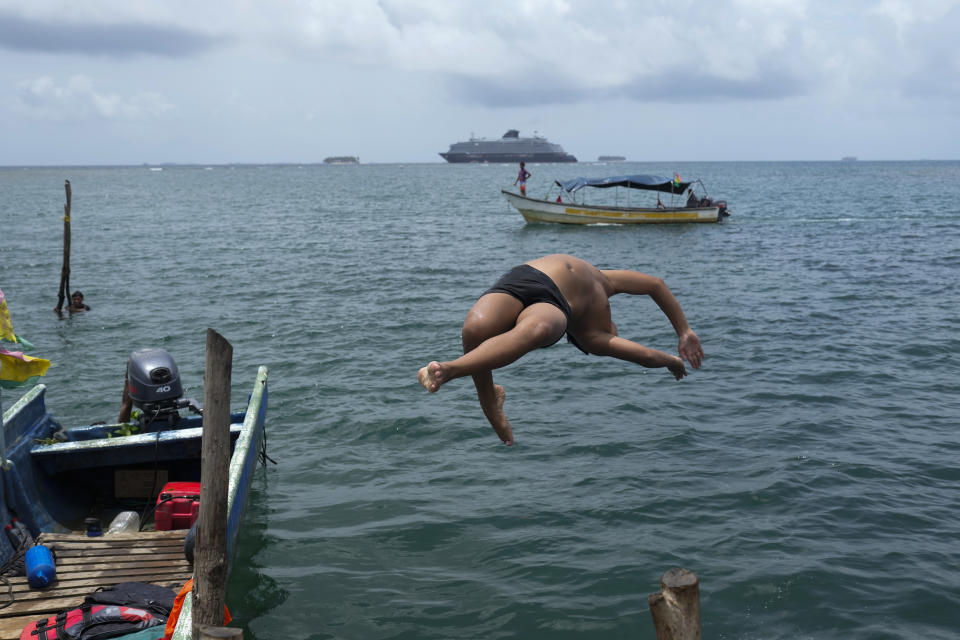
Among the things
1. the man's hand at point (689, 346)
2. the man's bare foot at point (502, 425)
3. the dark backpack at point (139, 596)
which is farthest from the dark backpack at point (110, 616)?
the man's hand at point (689, 346)

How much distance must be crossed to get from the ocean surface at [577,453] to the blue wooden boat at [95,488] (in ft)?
3.80

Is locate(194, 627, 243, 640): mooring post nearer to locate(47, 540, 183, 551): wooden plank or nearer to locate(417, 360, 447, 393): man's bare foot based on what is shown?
locate(417, 360, 447, 393): man's bare foot

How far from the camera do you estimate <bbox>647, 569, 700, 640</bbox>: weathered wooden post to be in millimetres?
4570

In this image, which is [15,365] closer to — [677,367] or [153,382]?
[153,382]

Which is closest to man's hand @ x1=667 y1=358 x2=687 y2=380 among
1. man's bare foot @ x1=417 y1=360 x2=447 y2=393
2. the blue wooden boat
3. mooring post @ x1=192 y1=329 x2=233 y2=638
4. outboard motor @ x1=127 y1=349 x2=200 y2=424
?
man's bare foot @ x1=417 y1=360 x2=447 y2=393

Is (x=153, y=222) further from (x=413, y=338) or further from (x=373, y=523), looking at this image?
(x=373, y=523)

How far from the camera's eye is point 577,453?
12359 mm

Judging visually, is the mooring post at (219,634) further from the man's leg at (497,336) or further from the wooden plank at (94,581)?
the wooden plank at (94,581)

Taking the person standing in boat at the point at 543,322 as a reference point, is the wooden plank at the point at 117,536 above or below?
below

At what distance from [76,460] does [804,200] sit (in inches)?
2750

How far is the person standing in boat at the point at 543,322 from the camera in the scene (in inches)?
193

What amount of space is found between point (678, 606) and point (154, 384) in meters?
7.18

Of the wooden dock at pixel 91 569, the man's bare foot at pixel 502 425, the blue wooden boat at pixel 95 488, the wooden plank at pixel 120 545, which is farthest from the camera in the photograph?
the wooden plank at pixel 120 545

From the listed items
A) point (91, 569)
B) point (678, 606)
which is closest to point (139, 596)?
point (91, 569)
